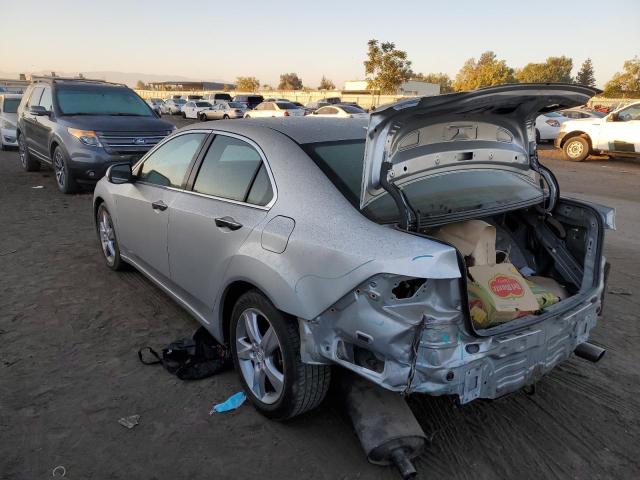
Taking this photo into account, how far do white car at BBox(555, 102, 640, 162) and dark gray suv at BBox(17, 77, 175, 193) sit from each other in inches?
505

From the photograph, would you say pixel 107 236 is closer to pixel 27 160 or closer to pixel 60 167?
pixel 60 167

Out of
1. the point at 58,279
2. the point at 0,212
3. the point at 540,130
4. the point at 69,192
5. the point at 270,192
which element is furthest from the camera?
the point at 540,130

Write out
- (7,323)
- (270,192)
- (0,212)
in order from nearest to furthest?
(270,192) → (7,323) → (0,212)

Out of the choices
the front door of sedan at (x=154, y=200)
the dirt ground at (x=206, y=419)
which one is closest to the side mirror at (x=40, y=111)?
the front door of sedan at (x=154, y=200)

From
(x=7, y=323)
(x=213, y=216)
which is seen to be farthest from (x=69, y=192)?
(x=213, y=216)

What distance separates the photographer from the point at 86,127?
837cm

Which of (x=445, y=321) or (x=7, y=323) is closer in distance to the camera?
(x=445, y=321)

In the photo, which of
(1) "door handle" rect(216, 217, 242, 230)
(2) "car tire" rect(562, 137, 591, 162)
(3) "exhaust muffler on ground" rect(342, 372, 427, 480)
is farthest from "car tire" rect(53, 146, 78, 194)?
(2) "car tire" rect(562, 137, 591, 162)

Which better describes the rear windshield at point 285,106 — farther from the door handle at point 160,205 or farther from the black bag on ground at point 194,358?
the black bag on ground at point 194,358

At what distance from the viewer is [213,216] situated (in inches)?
122

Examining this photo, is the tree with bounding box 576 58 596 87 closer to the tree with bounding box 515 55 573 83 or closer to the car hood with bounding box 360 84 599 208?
the tree with bounding box 515 55 573 83

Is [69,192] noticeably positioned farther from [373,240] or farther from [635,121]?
[635,121]

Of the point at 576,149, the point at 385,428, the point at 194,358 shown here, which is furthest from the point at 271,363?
the point at 576,149

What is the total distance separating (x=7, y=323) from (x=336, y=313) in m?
3.14
